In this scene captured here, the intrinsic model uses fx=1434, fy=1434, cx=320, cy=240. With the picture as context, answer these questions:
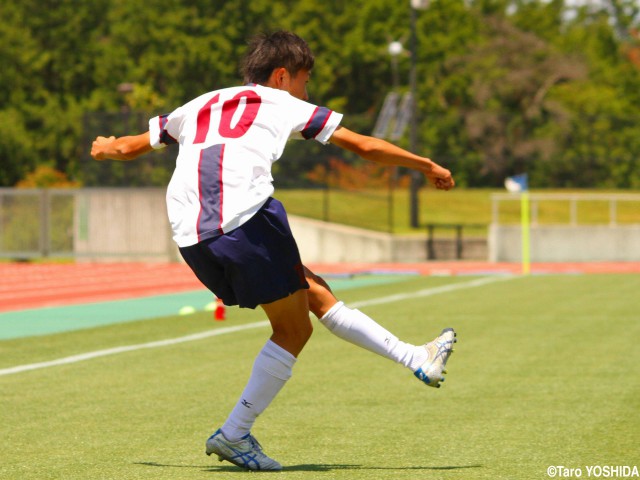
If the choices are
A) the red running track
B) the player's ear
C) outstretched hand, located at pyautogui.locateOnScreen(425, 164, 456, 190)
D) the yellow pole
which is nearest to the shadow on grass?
outstretched hand, located at pyautogui.locateOnScreen(425, 164, 456, 190)

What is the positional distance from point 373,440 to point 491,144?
174 ft

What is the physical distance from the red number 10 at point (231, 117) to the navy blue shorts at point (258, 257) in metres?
0.33

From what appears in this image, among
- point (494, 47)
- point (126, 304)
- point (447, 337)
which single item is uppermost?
point (494, 47)

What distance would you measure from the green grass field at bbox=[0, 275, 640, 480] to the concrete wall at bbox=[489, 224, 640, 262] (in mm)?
20673

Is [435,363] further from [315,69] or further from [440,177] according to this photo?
[315,69]

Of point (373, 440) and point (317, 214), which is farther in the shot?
point (317, 214)

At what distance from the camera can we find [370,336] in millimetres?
6320

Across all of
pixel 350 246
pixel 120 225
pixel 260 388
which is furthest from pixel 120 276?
pixel 260 388

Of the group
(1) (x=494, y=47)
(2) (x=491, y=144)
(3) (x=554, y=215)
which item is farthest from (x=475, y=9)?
(3) (x=554, y=215)

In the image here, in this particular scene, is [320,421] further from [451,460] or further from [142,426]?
[451,460]

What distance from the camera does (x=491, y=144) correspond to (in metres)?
59.3

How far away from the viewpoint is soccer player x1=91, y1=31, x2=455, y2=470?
587 centimetres

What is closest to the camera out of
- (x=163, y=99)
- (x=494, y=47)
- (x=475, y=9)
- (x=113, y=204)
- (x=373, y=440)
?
(x=373, y=440)

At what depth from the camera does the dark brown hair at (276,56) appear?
6.12 m
